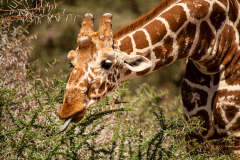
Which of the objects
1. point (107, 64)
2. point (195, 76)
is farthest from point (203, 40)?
point (107, 64)

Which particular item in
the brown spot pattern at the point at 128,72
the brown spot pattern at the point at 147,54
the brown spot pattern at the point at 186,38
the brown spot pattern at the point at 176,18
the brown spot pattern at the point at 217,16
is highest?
the brown spot pattern at the point at 217,16

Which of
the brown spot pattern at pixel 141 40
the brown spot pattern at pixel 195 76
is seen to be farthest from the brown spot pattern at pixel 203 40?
the brown spot pattern at pixel 141 40

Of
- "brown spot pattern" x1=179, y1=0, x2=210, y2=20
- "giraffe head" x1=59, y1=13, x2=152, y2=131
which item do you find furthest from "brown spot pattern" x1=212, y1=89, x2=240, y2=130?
"giraffe head" x1=59, y1=13, x2=152, y2=131

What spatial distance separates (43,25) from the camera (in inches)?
153

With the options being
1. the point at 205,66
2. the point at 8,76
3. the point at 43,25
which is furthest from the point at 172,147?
the point at 43,25

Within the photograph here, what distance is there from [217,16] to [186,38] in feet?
0.85

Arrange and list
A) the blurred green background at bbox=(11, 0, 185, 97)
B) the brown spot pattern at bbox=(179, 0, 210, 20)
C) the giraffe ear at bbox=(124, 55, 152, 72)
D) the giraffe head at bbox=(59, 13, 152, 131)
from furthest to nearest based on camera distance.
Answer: the blurred green background at bbox=(11, 0, 185, 97), the brown spot pattern at bbox=(179, 0, 210, 20), the giraffe ear at bbox=(124, 55, 152, 72), the giraffe head at bbox=(59, 13, 152, 131)

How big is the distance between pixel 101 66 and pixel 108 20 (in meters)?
0.28

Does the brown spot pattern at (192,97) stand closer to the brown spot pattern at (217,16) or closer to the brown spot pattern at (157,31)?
the brown spot pattern at (217,16)

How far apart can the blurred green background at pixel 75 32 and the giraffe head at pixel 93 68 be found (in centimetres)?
236

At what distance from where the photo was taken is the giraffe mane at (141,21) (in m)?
1.62

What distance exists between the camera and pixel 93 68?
141cm

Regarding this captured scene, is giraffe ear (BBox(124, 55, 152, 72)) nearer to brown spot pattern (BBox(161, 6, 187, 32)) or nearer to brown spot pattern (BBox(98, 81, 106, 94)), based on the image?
brown spot pattern (BBox(98, 81, 106, 94))

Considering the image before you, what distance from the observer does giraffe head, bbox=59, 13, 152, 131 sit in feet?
4.39
